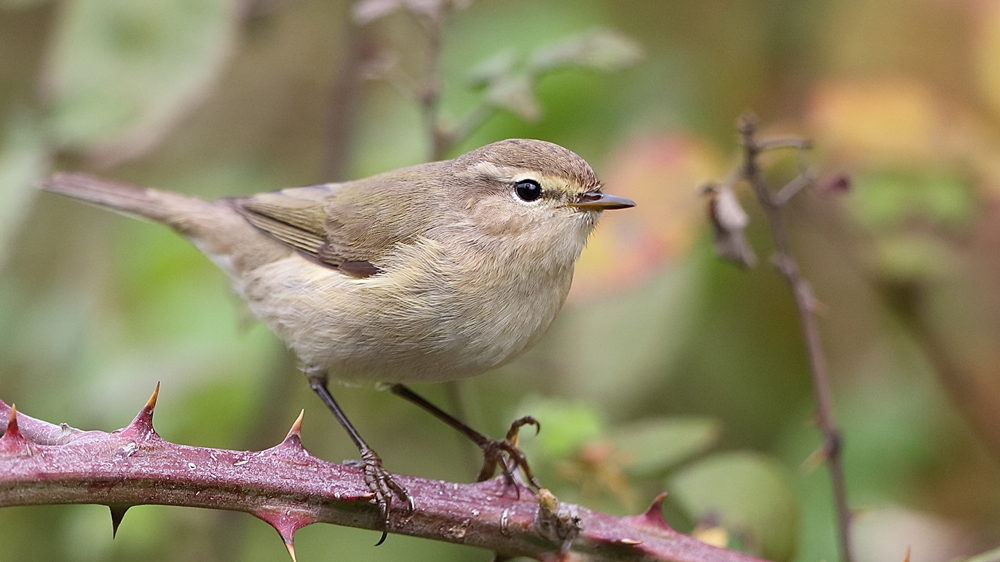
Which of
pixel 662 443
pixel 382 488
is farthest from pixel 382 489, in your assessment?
pixel 662 443

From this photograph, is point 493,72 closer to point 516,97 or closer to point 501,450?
point 516,97

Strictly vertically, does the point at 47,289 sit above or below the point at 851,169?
below

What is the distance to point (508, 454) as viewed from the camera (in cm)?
289

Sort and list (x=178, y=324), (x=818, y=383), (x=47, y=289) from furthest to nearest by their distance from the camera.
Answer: (x=47, y=289), (x=178, y=324), (x=818, y=383)

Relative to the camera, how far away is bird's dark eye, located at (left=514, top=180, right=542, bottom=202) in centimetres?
331

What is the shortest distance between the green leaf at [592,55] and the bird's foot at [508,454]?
3.67 feet

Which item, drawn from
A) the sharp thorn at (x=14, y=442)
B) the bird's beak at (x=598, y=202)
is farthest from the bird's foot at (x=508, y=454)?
the sharp thorn at (x=14, y=442)

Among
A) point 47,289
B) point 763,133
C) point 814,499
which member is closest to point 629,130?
point 763,133

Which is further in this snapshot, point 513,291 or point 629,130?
point 629,130

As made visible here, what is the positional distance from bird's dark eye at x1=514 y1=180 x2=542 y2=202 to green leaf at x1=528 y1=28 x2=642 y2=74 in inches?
16.7

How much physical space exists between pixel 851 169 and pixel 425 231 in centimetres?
167

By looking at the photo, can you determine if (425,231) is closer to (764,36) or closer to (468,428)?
(468,428)

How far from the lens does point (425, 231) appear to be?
342 centimetres

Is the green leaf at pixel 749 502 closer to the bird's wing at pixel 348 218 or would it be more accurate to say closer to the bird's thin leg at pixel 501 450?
the bird's thin leg at pixel 501 450
